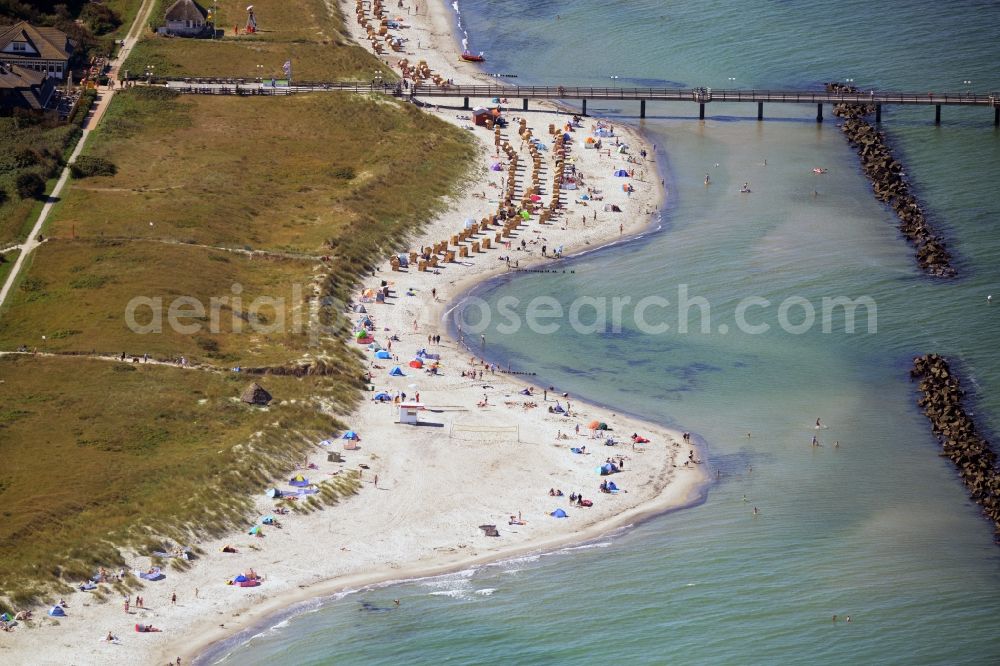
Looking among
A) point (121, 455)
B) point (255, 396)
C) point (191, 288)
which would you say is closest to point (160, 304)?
point (191, 288)

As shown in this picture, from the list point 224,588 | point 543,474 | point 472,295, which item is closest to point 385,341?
point 472,295

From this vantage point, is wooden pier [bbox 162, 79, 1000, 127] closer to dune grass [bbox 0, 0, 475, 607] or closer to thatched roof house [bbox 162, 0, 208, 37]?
dune grass [bbox 0, 0, 475, 607]

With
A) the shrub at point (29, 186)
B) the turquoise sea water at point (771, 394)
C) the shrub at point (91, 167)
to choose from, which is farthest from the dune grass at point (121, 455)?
the shrub at point (91, 167)

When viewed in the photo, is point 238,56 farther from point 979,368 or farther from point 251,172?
point 979,368

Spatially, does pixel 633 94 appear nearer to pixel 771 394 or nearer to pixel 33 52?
pixel 33 52

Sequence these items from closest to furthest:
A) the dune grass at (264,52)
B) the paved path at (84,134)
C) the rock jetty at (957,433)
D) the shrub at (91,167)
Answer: the rock jetty at (957,433) → the paved path at (84,134) → the shrub at (91,167) → the dune grass at (264,52)

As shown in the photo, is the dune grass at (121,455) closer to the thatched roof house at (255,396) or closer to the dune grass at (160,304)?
the thatched roof house at (255,396)

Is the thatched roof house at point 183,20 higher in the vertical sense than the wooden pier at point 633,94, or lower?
higher
